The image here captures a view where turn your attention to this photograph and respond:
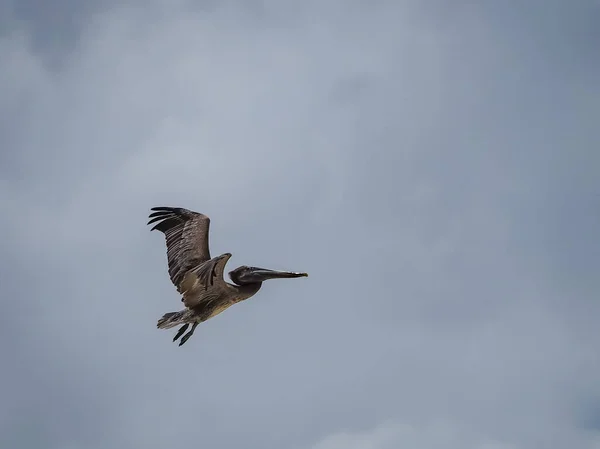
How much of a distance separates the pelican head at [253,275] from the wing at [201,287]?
0.58 m

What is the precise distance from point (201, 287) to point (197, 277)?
0.29 metres

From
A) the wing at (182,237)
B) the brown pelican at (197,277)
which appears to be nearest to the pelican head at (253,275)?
the brown pelican at (197,277)

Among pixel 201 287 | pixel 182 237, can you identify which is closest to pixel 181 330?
pixel 201 287

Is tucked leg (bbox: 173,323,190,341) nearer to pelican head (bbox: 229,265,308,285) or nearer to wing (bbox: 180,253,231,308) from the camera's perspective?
wing (bbox: 180,253,231,308)

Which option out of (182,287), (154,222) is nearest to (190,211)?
(154,222)

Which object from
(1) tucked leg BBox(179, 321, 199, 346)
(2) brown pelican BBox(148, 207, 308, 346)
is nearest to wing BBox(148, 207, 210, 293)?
(2) brown pelican BBox(148, 207, 308, 346)

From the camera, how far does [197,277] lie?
2103 cm

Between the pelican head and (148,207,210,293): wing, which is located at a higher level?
(148,207,210,293): wing

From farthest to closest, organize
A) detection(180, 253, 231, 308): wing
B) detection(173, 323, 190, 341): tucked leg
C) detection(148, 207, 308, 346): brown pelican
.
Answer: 1. detection(173, 323, 190, 341): tucked leg
2. detection(148, 207, 308, 346): brown pelican
3. detection(180, 253, 231, 308): wing

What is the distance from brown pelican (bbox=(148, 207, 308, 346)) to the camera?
2120cm

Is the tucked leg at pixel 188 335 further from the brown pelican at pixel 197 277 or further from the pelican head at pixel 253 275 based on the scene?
the pelican head at pixel 253 275

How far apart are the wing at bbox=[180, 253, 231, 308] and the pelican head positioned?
1.91ft

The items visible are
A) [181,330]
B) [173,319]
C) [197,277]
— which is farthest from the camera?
[181,330]

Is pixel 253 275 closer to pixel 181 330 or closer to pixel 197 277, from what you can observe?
pixel 197 277
